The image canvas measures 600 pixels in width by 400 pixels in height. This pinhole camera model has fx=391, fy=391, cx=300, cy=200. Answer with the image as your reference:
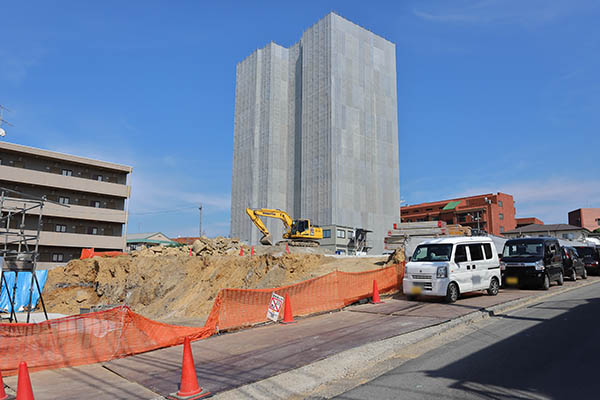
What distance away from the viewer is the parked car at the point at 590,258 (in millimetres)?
25444

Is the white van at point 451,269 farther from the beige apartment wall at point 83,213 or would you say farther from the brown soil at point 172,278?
the beige apartment wall at point 83,213

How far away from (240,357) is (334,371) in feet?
6.70

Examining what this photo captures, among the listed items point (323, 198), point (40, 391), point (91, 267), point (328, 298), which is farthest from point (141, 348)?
point (323, 198)

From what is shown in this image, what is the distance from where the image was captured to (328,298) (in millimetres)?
12539

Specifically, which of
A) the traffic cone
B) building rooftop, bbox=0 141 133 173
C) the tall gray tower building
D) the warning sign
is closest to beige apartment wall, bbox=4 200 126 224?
building rooftop, bbox=0 141 133 173

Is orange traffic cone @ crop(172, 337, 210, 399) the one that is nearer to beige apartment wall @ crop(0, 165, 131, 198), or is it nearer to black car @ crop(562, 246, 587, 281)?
black car @ crop(562, 246, 587, 281)

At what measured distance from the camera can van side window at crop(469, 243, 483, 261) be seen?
13633 millimetres

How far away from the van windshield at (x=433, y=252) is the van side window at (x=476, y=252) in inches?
43.1

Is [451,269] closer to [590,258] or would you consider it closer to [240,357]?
[240,357]

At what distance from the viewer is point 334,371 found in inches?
Result: 244

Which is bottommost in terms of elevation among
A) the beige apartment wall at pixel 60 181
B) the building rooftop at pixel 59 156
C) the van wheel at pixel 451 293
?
the van wheel at pixel 451 293

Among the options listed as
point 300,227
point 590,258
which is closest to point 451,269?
point 590,258

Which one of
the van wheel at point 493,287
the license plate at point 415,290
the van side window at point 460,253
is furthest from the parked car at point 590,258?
the license plate at point 415,290

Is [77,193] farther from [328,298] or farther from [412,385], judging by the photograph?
[412,385]
